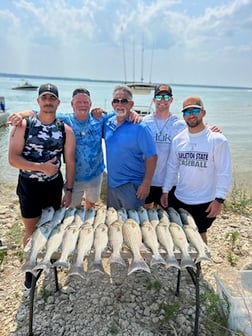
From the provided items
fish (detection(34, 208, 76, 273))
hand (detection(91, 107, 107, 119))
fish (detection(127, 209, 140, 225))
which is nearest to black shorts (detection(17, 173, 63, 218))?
fish (detection(34, 208, 76, 273))

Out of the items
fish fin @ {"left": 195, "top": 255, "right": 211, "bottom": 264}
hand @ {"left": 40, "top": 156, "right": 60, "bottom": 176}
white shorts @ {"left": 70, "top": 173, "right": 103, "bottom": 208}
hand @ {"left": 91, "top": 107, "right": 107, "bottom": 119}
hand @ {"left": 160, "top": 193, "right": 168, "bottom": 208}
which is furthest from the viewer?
white shorts @ {"left": 70, "top": 173, "right": 103, "bottom": 208}

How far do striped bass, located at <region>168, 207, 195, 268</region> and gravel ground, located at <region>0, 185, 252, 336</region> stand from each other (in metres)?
0.88

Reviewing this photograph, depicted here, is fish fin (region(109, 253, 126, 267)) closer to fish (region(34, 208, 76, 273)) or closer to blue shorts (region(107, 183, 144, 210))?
fish (region(34, 208, 76, 273))

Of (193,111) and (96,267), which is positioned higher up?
(193,111)

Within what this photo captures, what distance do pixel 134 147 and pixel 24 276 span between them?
84.7 inches

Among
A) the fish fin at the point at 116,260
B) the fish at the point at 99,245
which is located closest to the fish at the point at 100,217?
the fish at the point at 99,245

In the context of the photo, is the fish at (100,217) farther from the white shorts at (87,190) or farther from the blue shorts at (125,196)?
the white shorts at (87,190)

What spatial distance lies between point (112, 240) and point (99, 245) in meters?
0.14

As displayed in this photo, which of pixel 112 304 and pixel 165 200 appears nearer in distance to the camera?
pixel 112 304

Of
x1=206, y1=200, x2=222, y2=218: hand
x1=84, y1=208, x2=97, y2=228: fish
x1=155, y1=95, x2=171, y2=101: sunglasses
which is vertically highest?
x1=155, y1=95, x2=171, y2=101: sunglasses

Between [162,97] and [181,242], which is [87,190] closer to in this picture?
[162,97]

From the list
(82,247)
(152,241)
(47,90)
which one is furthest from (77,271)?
(47,90)

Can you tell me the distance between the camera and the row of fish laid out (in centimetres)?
270

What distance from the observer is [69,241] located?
2.90 meters
